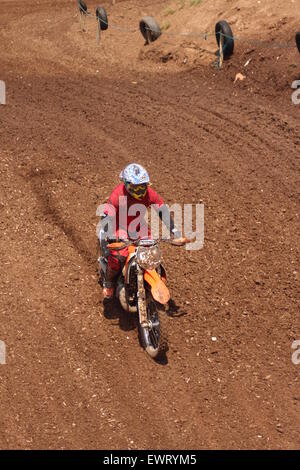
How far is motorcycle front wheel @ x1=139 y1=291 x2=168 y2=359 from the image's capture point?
8859 millimetres

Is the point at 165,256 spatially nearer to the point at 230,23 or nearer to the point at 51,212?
the point at 51,212

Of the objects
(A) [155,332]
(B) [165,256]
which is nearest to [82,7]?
(B) [165,256]

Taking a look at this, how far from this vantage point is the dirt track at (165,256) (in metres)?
8.31

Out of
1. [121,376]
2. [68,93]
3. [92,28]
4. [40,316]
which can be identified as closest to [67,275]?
[40,316]

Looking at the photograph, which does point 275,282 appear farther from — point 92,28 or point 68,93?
point 92,28

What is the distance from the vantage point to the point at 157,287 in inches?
351

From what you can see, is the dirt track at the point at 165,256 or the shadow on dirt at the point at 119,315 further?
the shadow on dirt at the point at 119,315

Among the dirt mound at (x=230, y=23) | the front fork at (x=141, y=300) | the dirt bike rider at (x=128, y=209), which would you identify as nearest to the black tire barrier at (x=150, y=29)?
the dirt mound at (x=230, y=23)

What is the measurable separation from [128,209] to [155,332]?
174 centimetres

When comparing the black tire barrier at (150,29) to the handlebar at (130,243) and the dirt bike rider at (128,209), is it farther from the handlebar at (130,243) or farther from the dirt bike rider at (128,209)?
the handlebar at (130,243)

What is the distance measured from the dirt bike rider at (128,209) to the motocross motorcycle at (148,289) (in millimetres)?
193

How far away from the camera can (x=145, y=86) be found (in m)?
18.5

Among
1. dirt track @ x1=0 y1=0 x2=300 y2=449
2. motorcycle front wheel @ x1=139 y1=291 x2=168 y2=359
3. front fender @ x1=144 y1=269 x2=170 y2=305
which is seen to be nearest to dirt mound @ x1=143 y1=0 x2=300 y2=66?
dirt track @ x1=0 y1=0 x2=300 y2=449

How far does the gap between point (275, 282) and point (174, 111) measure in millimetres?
7032
